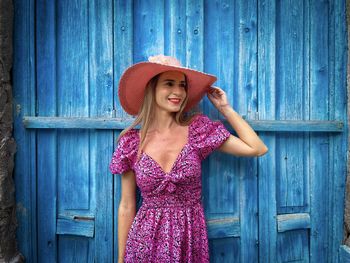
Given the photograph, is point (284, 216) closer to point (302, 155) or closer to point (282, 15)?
point (302, 155)

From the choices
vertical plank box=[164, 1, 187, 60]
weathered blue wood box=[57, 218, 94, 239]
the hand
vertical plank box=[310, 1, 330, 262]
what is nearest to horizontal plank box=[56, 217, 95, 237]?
weathered blue wood box=[57, 218, 94, 239]

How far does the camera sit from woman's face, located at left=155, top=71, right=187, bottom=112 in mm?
1959

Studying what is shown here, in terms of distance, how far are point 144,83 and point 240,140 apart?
2.29 ft

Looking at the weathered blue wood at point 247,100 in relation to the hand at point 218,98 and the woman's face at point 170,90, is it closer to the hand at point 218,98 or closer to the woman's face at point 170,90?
the hand at point 218,98

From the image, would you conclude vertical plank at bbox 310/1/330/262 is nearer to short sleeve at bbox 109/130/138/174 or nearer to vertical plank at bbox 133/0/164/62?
vertical plank at bbox 133/0/164/62

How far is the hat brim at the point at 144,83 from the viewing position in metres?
1.91

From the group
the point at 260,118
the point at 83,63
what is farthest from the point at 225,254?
the point at 83,63

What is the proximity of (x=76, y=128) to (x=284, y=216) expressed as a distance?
162 centimetres

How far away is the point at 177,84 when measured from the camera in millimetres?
1979

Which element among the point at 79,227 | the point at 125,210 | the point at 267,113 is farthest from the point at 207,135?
the point at 79,227

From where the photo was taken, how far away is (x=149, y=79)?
200cm

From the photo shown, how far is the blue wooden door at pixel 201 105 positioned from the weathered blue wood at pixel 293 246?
0.05ft

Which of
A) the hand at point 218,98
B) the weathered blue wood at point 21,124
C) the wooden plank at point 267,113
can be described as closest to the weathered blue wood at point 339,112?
the wooden plank at point 267,113

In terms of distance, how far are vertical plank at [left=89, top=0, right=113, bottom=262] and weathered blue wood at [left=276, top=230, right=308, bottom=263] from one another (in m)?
1.24
